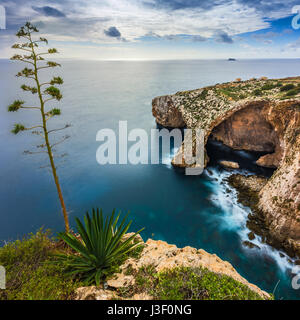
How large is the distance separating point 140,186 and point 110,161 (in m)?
7.70

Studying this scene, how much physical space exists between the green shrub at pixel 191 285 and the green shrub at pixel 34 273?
2.21 m

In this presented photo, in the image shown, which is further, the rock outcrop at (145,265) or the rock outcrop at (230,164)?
the rock outcrop at (230,164)

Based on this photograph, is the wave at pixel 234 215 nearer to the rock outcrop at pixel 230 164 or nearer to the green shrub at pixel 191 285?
the rock outcrop at pixel 230 164

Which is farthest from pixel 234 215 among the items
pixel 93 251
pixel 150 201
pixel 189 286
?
pixel 93 251

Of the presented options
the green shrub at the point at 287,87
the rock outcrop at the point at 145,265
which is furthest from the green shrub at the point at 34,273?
the green shrub at the point at 287,87

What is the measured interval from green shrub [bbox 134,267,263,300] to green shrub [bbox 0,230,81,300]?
2.21m

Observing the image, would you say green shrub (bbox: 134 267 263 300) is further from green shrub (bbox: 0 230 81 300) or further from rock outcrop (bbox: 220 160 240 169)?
rock outcrop (bbox: 220 160 240 169)

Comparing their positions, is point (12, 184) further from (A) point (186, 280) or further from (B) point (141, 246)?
(A) point (186, 280)

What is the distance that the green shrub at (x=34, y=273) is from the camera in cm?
558

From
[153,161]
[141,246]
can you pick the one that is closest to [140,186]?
[153,161]

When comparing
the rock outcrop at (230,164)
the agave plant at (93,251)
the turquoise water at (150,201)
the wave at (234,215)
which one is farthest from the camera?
the rock outcrop at (230,164)

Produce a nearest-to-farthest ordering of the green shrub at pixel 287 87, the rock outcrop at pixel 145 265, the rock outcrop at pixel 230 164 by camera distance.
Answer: the rock outcrop at pixel 145 265 → the green shrub at pixel 287 87 → the rock outcrop at pixel 230 164

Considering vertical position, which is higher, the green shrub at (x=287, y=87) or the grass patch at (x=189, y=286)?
the green shrub at (x=287, y=87)

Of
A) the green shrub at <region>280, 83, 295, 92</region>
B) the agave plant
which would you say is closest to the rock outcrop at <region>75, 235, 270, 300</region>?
the agave plant
